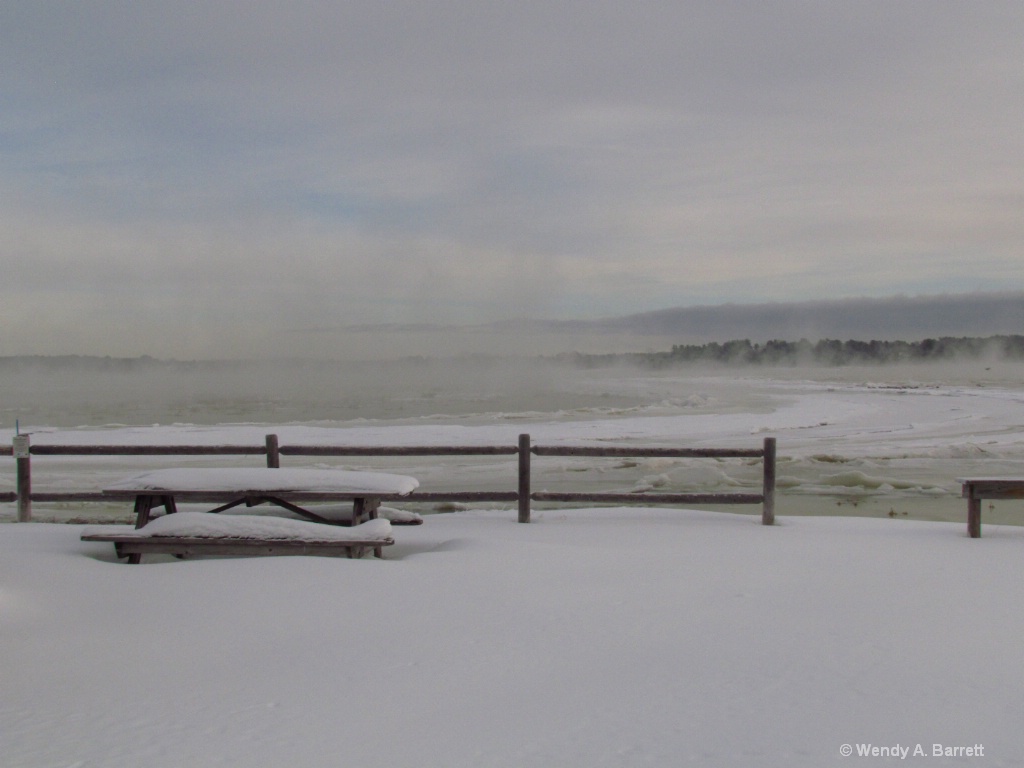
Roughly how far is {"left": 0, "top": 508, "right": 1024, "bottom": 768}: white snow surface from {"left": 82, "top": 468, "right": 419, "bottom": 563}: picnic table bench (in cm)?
21

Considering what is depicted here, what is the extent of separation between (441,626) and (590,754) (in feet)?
6.61

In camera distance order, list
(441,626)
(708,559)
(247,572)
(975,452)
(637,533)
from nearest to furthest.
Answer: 1. (441,626)
2. (247,572)
3. (708,559)
4. (637,533)
5. (975,452)

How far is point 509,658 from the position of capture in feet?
15.4

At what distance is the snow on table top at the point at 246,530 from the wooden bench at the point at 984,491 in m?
6.10

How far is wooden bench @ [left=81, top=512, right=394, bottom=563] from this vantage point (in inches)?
273

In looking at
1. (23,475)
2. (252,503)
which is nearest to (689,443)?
(252,503)

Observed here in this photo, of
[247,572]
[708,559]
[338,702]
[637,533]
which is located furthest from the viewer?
[637,533]

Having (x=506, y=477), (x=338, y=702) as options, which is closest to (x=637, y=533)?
(x=338, y=702)

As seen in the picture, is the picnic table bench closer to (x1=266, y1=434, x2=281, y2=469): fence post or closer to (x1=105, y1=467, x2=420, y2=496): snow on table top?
(x1=105, y1=467, x2=420, y2=496): snow on table top

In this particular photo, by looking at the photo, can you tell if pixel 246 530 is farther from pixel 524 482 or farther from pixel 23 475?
pixel 23 475

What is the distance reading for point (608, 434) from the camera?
82.9ft

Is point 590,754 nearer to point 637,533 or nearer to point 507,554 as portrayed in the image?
point 507,554

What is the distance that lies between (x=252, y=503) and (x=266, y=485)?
0.46 m

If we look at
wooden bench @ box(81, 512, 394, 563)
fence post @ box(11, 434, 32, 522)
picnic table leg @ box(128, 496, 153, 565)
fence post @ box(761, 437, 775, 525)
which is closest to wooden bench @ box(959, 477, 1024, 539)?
fence post @ box(761, 437, 775, 525)
